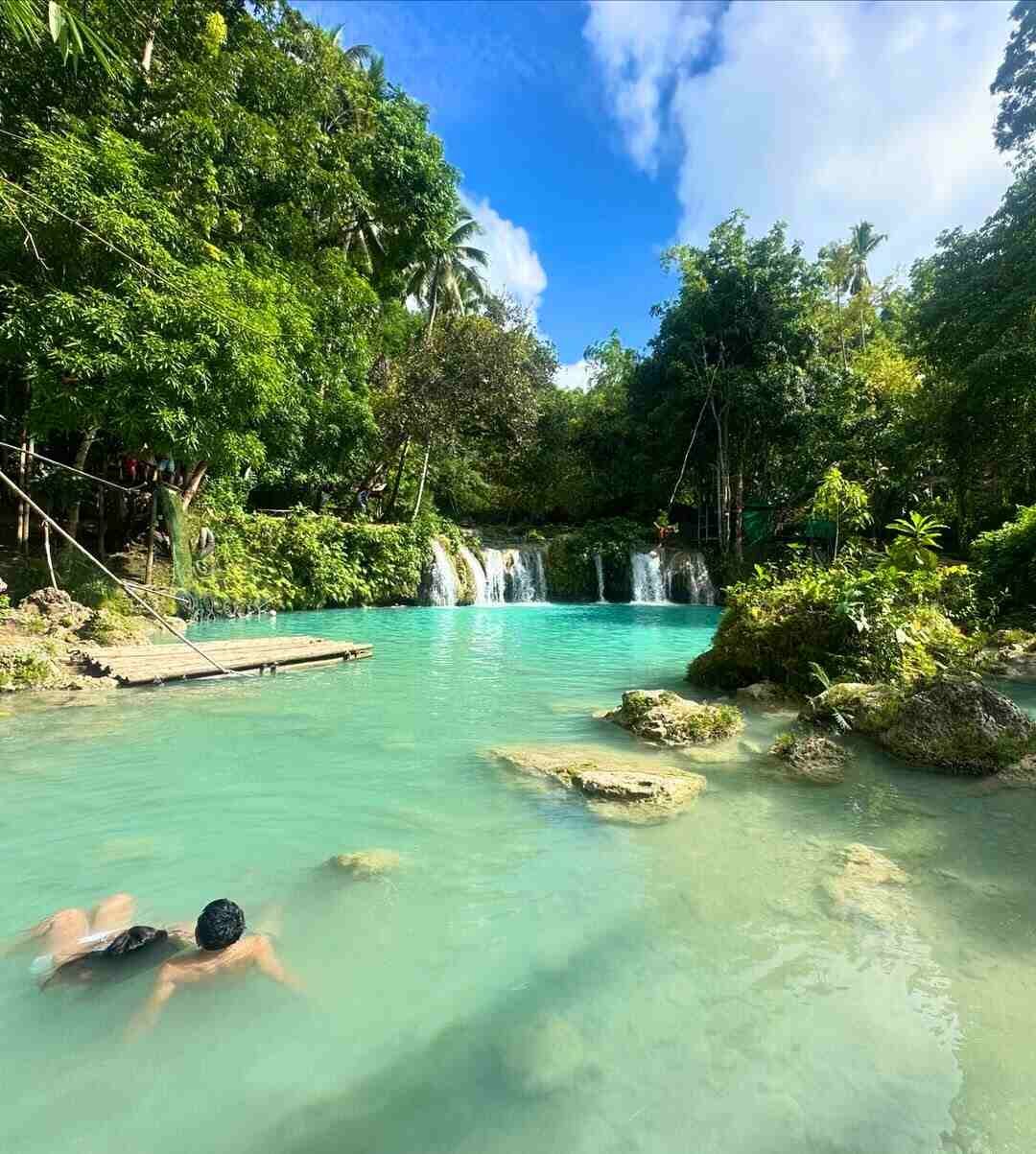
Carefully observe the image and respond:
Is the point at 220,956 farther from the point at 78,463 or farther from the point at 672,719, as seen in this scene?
the point at 78,463

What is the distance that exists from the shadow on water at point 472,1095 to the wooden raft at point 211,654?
732 cm

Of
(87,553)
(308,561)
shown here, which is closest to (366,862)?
(87,553)

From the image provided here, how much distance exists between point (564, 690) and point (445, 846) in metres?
4.88

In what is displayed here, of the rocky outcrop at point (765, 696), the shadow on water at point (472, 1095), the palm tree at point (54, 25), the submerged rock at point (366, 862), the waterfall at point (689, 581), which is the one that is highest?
the palm tree at point (54, 25)

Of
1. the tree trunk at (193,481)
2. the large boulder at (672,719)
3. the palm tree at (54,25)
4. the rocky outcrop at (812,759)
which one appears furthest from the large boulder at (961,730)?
the tree trunk at (193,481)

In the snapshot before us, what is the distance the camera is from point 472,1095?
226cm

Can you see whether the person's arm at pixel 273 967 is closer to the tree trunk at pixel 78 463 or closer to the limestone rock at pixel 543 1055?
the limestone rock at pixel 543 1055

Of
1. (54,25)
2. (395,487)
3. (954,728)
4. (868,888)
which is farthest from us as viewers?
(395,487)

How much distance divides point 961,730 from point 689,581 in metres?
19.0

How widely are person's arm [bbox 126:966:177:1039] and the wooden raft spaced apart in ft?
21.4

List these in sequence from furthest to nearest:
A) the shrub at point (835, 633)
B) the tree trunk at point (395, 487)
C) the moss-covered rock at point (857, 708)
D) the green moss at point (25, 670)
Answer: the tree trunk at point (395, 487) < the green moss at point (25, 670) < the shrub at point (835, 633) < the moss-covered rock at point (857, 708)

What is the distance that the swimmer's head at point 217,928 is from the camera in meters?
2.86

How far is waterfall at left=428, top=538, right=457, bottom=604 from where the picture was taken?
21.7m

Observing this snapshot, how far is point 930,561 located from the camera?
25.8 ft
